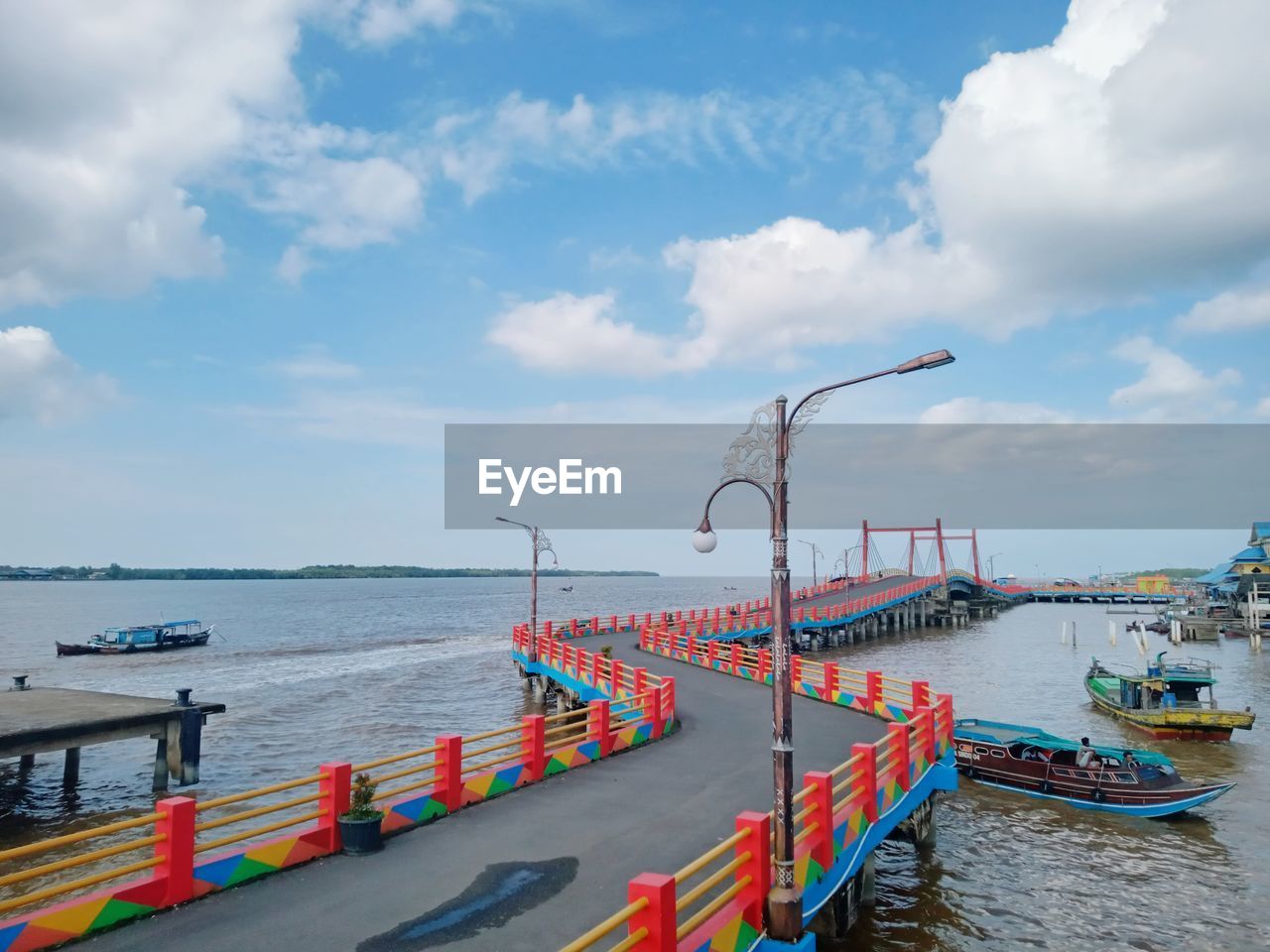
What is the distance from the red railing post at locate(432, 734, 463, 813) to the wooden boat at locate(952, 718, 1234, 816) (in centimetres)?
1382

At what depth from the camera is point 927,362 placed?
925 centimetres

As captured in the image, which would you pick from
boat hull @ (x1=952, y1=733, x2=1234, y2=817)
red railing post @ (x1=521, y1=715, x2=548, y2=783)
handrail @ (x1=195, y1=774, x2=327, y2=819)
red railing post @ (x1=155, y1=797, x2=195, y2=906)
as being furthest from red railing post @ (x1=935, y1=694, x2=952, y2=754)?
red railing post @ (x1=155, y1=797, x2=195, y2=906)

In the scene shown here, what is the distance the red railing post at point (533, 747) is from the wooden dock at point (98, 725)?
1386 cm

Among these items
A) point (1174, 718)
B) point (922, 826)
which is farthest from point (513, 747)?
point (1174, 718)

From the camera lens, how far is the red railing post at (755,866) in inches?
381

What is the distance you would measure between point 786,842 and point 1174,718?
91.2 feet

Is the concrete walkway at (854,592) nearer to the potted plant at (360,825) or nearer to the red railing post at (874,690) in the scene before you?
the red railing post at (874,690)

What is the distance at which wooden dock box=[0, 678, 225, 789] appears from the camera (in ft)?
69.2

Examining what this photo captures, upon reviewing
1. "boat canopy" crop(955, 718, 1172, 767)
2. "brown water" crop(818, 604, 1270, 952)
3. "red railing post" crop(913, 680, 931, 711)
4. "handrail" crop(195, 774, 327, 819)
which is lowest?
"brown water" crop(818, 604, 1270, 952)

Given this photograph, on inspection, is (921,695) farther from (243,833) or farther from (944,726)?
(243,833)

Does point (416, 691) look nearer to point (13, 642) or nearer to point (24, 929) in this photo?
point (24, 929)

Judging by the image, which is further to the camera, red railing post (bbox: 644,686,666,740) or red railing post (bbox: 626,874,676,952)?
red railing post (bbox: 644,686,666,740)

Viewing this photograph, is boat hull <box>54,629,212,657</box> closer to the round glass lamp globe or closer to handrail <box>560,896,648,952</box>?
the round glass lamp globe

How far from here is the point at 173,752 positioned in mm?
24938
